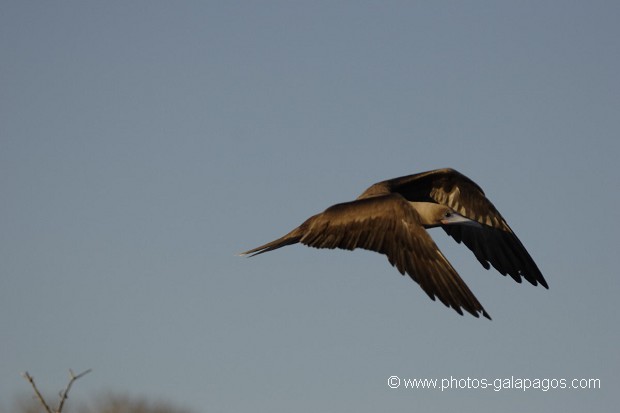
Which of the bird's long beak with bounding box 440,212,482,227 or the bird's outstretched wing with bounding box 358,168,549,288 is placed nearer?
the bird's long beak with bounding box 440,212,482,227

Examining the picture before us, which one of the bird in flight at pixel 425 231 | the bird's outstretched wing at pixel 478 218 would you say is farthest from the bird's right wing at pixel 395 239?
the bird's outstretched wing at pixel 478 218

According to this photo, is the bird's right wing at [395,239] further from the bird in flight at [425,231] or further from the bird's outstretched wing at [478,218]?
the bird's outstretched wing at [478,218]

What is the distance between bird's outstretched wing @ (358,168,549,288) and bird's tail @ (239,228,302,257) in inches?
79.6

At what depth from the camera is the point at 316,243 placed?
1333 centimetres

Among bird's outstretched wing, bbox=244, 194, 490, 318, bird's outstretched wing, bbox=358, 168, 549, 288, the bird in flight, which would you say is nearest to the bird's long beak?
the bird in flight

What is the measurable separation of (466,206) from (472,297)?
3672mm

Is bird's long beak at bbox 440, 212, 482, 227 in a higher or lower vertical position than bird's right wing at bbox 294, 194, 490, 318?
higher

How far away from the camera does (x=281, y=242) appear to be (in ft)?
46.4

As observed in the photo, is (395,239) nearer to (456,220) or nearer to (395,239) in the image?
(395,239)

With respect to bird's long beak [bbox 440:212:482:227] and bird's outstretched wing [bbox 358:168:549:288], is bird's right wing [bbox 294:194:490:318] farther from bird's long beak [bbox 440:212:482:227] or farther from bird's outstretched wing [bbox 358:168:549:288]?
bird's outstretched wing [bbox 358:168:549:288]

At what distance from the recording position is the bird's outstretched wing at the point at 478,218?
15.5 meters

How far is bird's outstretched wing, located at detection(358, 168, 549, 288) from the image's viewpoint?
50.9 feet

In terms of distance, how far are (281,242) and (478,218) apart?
10.5 ft

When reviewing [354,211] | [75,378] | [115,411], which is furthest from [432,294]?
[115,411]
